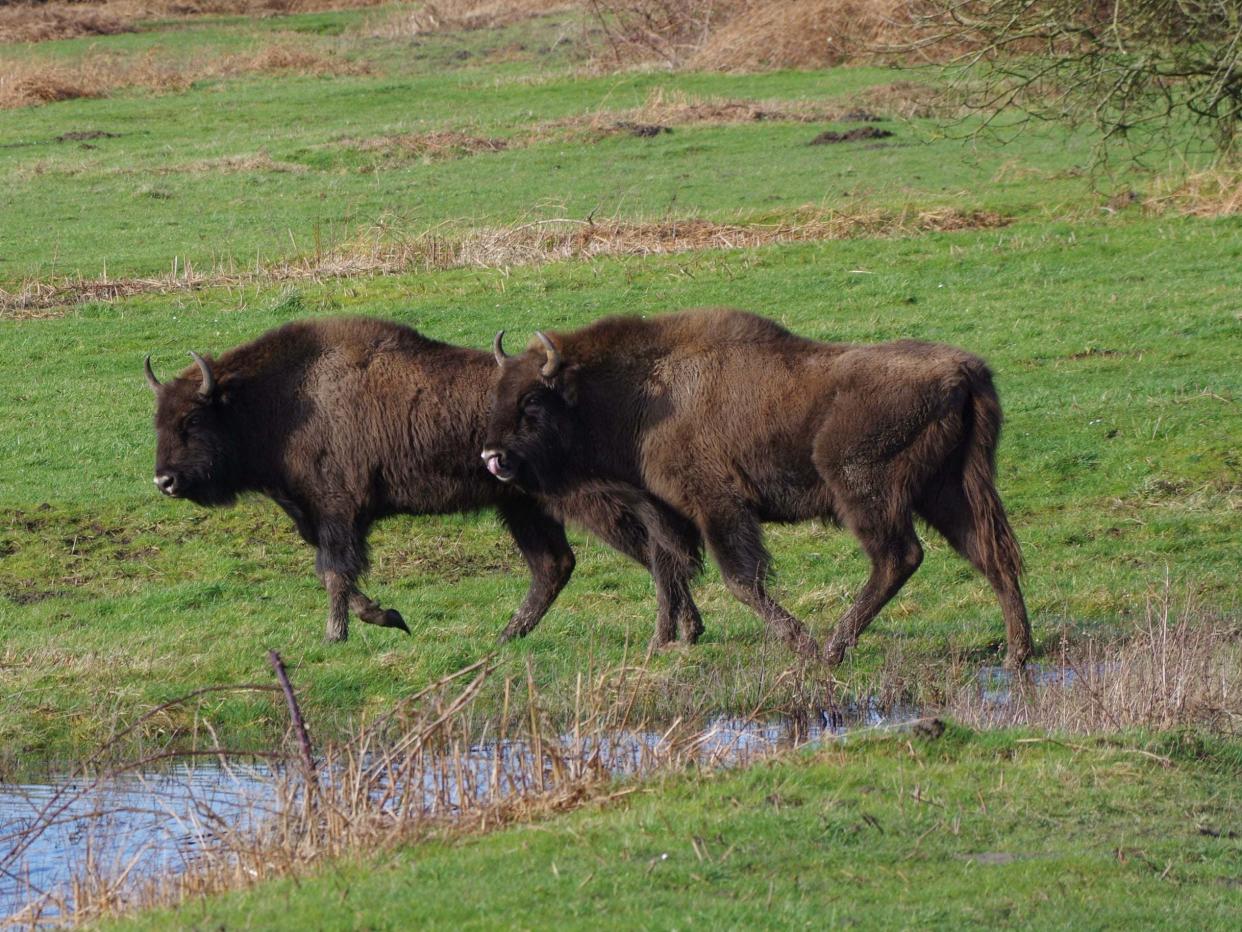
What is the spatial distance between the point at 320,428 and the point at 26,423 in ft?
20.5

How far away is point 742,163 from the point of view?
95.1ft

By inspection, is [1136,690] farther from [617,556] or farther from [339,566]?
[617,556]

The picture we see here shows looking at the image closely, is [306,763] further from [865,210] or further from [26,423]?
[865,210]

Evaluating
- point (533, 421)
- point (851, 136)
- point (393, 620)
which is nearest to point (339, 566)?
point (393, 620)

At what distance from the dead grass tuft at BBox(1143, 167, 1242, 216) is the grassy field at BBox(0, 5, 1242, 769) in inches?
17.8

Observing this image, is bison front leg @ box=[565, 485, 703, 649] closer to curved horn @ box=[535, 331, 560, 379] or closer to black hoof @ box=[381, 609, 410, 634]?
curved horn @ box=[535, 331, 560, 379]

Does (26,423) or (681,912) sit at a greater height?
(681,912)

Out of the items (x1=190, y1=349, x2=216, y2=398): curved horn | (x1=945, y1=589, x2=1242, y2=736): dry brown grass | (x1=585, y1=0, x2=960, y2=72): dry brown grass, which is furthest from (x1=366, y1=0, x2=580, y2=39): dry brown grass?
(x1=945, y1=589, x2=1242, y2=736): dry brown grass

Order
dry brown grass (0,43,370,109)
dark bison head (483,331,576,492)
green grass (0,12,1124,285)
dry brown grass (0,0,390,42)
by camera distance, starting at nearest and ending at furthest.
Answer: dark bison head (483,331,576,492)
green grass (0,12,1124,285)
dry brown grass (0,43,370,109)
dry brown grass (0,0,390,42)

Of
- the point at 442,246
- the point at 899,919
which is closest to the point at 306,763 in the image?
the point at 899,919

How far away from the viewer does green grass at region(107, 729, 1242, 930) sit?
6.00 meters

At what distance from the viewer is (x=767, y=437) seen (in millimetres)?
11094

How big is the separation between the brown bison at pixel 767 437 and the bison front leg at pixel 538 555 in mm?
498

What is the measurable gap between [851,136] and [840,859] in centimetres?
2530
